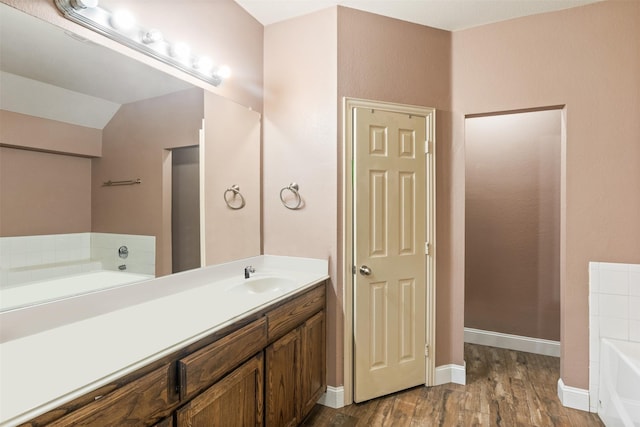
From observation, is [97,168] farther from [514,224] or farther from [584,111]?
[514,224]

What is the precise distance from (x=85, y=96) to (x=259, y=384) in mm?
1462

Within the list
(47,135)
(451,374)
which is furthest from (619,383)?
(47,135)

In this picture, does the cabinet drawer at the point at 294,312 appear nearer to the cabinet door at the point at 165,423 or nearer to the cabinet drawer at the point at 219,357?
the cabinet drawer at the point at 219,357

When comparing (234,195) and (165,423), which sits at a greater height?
(234,195)

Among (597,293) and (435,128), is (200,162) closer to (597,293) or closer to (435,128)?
(435,128)

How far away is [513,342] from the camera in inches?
115

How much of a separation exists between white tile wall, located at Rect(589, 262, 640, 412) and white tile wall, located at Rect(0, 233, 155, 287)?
263 cm

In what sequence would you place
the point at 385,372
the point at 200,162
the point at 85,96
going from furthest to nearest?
the point at 385,372
the point at 200,162
the point at 85,96

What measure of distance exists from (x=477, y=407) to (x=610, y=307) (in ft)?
3.43

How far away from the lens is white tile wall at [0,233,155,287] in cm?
113

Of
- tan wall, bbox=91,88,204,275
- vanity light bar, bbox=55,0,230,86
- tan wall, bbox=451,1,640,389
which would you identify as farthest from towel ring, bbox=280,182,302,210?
tan wall, bbox=451,1,640,389

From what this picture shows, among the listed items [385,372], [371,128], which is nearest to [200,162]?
[371,128]

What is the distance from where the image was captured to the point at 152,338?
1.07 m

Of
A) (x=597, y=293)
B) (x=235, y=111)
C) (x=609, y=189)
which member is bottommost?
(x=597, y=293)
